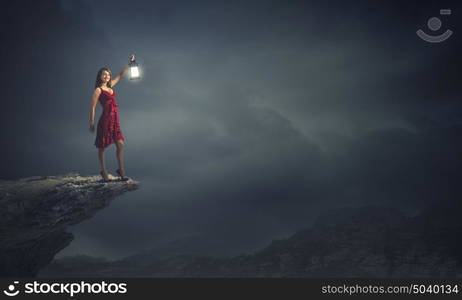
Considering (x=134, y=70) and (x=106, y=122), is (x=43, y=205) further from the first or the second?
(x=134, y=70)

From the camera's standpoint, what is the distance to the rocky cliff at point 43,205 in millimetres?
15523

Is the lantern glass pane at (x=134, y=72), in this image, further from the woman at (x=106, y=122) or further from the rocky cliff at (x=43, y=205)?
the rocky cliff at (x=43, y=205)

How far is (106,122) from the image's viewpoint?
14.3 meters

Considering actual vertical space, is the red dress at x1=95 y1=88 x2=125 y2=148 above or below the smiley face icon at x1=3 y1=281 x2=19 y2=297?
above

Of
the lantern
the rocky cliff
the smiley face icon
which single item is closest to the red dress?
the rocky cliff

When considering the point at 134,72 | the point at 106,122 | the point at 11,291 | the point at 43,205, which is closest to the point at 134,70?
the point at 134,72

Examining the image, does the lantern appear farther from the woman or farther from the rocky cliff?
the rocky cliff

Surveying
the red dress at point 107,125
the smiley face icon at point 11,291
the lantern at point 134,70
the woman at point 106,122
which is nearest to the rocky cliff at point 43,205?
the woman at point 106,122

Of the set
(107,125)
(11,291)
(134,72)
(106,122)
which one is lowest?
(11,291)

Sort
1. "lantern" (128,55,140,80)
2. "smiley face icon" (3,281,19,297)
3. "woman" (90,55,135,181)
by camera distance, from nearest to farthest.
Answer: "smiley face icon" (3,281,19,297) → "lantern" (128,55,140,80) → "woman" (90,55,135,181)

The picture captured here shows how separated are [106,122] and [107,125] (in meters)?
0.13

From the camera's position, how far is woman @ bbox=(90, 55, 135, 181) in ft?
46.6

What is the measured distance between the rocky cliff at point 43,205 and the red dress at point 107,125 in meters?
1.51

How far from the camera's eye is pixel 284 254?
78.8m
